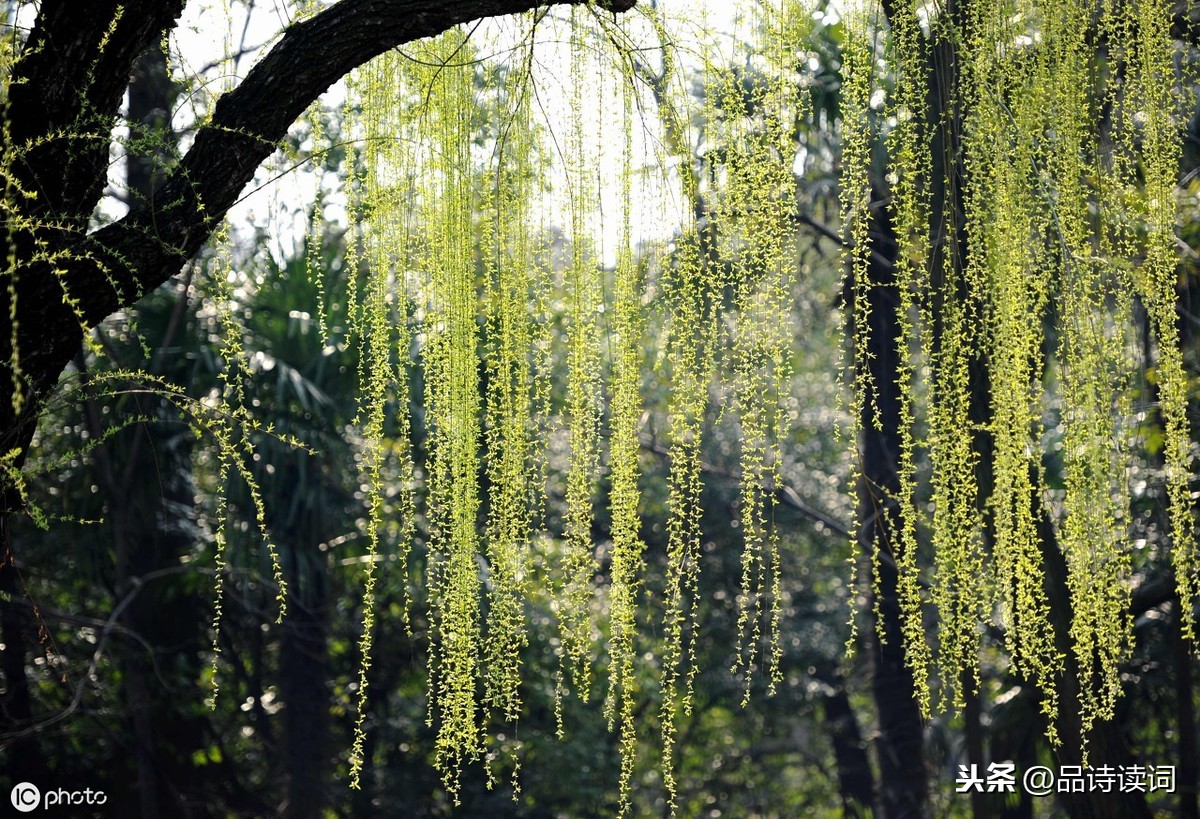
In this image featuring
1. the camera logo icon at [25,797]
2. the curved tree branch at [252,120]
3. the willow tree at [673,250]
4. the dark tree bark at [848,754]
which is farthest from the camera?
the dark tree bark at [848,754]

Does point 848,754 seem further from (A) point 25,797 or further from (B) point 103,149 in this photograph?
(B) point 103,149

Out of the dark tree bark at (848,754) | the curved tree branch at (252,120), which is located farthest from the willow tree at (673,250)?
the dark tree bark at (848,754)

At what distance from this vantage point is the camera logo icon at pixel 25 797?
5.77 m

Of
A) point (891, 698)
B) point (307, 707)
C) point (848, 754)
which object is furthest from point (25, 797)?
point (848, 754)

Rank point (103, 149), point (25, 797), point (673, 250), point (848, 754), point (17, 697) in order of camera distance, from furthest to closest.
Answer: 1. point (848, 754)
2. point (17, 697)
3. point (25, 797)
4. point (673, 250)
5. point (103, 149)

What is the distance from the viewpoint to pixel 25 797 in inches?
228

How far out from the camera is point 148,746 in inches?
217

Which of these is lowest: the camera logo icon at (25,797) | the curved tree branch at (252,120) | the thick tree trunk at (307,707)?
the camera logo icon at (25,797)

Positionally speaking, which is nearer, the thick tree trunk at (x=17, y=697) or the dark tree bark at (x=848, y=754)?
the thick tree trunk at (x=17, y=697)

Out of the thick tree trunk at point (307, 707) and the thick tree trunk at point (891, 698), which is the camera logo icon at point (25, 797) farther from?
the thick tree trunk at point (891, 698)

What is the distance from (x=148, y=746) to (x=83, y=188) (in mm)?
4254

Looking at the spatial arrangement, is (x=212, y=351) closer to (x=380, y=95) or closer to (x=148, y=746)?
(x=148, y=746)

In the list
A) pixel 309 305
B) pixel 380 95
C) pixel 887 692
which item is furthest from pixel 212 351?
pixel 887 692

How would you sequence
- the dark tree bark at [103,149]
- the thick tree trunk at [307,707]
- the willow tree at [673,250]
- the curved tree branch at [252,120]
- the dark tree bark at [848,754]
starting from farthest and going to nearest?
the dark tree bark at [848,754] < the thick tree trunk at [307,707] < the willow tree at [673,250] < the curved tree branch at [252,120] < the dark tree bark at [103,149]
